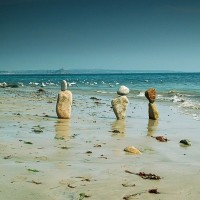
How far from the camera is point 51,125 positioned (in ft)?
40.3

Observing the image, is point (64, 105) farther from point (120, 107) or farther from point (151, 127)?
point (151, 127)

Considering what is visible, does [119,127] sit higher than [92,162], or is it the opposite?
[92,162]

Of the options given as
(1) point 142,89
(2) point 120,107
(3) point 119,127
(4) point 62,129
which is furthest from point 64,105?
(1) point 142,89

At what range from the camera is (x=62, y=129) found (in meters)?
11.5

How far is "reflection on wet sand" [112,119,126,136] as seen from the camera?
11288 mm

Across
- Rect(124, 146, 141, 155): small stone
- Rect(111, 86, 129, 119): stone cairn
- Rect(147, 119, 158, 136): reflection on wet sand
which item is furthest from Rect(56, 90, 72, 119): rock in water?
Rect(124, 146, 141, 155): small stone

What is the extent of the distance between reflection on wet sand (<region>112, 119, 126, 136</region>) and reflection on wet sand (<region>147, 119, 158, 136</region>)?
2.53ft

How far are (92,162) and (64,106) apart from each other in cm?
746

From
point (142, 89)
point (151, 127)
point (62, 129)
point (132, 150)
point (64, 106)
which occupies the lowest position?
point (142, 89)

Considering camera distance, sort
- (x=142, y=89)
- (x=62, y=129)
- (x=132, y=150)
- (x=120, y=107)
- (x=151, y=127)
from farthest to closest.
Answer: (x=142, y=89) → (x=120, y=107) → (x=151, y=127) → (x=62, y=129) → (x=132, y=150)

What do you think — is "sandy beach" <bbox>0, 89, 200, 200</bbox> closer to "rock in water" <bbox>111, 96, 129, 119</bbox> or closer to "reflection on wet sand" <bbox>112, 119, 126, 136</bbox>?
"reflection on wet sand" <bbox>112, 119, 126, 136</bbox>

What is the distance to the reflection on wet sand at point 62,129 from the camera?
10.1 meters

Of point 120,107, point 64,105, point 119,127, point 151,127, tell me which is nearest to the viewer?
point 119,127

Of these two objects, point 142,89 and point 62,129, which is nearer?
point 62,129
